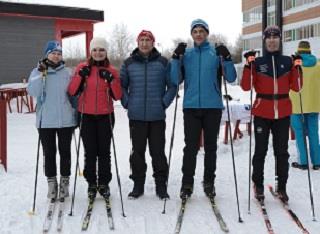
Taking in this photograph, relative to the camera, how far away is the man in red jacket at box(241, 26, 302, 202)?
4.87 metres

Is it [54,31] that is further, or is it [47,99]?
[54,31]

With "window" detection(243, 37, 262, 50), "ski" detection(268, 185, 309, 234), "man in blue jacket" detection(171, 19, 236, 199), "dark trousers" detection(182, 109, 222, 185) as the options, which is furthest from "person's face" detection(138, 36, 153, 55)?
"window" detection(243, 37, 262, 50)

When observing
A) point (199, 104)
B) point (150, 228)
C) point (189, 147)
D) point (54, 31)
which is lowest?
point (150, 228)

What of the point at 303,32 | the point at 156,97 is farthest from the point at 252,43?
the point at 156,97

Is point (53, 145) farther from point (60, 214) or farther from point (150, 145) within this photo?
point (150, 145)

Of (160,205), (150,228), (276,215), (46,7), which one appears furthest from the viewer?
(46,7)

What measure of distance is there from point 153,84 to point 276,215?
1.83 m

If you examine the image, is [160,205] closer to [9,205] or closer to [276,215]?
[276,215]

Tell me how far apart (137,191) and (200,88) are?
1.36 meters

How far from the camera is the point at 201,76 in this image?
485 centimetres

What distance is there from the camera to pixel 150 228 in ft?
14.1

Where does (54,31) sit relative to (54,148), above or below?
above

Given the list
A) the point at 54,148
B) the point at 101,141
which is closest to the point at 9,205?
the point at 54,148

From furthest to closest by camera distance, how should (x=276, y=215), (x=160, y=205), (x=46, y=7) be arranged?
(x=46, y=7), (x=160, y=205), (x=276, y=215)
